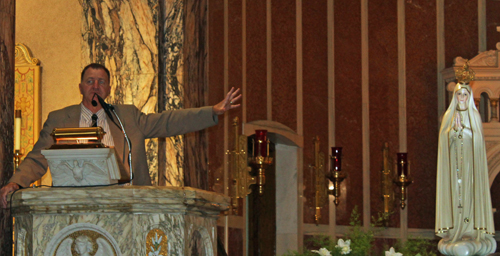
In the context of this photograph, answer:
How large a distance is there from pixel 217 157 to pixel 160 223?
3.83 metres

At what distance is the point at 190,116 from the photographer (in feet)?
12.9

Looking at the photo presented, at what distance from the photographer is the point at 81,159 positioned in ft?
9.68

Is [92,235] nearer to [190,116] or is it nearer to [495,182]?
[190,116]

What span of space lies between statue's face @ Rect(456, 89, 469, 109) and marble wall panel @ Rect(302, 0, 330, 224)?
10.1 ft

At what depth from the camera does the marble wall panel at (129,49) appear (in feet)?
18.0

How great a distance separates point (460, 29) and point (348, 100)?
159 cm

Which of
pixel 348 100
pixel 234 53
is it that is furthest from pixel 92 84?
pixel 348 100

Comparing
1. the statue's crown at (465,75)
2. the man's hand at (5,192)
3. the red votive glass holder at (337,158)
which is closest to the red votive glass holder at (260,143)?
the red votive glass holder at (337,158)

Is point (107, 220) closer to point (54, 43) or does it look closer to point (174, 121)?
point (174, 121)

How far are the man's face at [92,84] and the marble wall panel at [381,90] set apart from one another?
5.23 meters

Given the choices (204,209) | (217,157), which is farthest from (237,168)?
(204,209)

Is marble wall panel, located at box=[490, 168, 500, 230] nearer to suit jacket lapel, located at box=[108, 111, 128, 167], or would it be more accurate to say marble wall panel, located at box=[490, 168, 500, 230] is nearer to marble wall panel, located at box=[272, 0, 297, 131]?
marble wall panel, located at box=[272, 0, 297, 131]

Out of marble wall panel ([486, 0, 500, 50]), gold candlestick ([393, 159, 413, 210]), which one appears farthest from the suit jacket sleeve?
marble wall panel ([486, 0, 500, 50])

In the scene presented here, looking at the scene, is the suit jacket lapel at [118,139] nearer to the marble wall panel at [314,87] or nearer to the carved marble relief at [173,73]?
the carved marble relief at [173,73]
